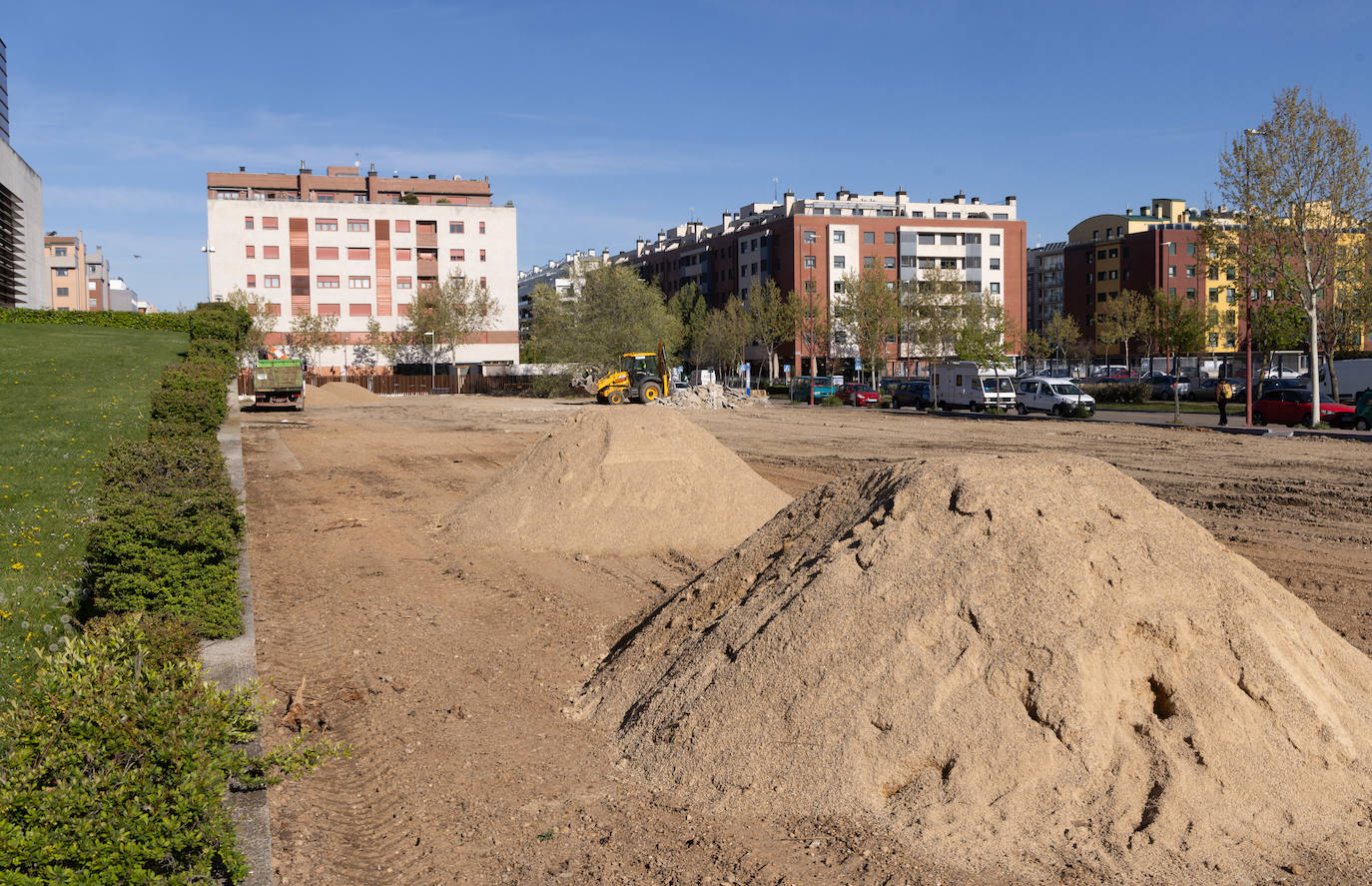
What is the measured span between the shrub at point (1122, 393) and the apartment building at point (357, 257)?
50898mm

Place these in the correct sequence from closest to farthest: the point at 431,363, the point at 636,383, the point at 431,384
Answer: the point at 636,383, the point at 431,384, the point at 431,363

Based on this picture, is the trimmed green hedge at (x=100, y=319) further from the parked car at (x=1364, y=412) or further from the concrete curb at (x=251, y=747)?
the parked car at (x=1364, y=412)

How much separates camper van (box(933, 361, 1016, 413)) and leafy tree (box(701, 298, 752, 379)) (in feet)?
134

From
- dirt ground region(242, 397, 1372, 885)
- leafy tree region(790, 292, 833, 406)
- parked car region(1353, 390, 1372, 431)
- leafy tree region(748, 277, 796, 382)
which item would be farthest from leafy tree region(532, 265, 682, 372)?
dirt ground region(242, 397, 1372, 885)

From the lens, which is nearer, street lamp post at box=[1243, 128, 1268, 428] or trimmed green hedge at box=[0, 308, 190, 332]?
street lamp post at box=[1243, 128, 1268, 428]

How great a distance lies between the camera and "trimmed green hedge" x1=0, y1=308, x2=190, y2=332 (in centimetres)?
3894

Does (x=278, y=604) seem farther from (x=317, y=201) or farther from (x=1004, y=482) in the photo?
(x=317, y=201)

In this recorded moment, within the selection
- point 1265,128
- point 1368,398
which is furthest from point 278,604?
point 1265,128

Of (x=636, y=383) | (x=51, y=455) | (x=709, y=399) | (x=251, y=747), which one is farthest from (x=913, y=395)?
(x=251, y=747)

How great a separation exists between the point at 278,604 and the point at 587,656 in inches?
142

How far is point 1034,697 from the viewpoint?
489 cm

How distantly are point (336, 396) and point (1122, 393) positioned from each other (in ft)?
143

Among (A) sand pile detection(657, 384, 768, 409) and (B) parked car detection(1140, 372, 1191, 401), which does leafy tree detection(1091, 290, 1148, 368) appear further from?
(A) sand pile detection(657, 384, 768, 409)

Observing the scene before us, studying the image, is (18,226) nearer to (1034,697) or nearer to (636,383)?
(636,383)
